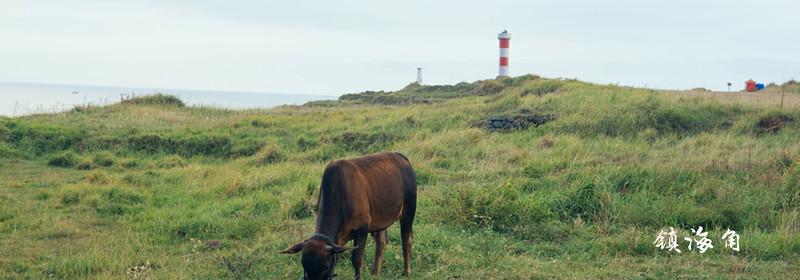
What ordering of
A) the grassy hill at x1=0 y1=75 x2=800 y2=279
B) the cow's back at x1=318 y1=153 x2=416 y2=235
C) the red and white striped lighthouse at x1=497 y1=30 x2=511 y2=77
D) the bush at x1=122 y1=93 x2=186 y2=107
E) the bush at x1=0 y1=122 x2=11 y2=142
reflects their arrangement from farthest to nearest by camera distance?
Result: the red and white striped lighthouse at x1=497 y1=30 x2=511 y2=77, the bush at x1=122 y1=93 x2=186 y2=107, the bush at x1=0 y1=122 x2=11 y2=142, the grassy hill at x1=0 y1=75 x2=800 y2=279, the cow's back at x1=318 y1=153 x2=416 y2=235

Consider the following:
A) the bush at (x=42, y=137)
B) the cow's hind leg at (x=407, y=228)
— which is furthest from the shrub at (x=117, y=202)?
the bush at (x=42, y=137)

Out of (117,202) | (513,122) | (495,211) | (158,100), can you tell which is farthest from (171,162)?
(158,100)

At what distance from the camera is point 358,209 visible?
21.6ft

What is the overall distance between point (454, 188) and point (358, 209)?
4.52 m

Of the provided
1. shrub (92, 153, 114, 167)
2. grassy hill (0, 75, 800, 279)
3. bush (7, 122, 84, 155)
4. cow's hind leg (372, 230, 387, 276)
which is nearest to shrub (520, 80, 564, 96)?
grassy hill (0, 75, 800, 279)

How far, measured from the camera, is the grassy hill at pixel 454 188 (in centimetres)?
801

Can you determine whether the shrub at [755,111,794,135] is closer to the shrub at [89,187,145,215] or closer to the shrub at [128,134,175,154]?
the shrub at [89,187,145,215]

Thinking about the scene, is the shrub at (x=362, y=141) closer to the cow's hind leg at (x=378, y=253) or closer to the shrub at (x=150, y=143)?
the shrub at (x=150, y=143)

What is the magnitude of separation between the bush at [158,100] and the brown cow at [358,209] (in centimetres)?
2074

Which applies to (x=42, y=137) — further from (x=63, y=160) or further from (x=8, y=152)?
(x=63, y=160)

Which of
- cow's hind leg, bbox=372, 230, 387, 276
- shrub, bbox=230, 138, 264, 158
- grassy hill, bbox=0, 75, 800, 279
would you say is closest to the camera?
cow's hind leg, bbox=372, 230, 387, 276

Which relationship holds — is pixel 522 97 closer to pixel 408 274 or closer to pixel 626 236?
pixel 626 236

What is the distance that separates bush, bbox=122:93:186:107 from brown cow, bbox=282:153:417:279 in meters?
20.7

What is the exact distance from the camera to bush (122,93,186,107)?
26272 millimetres
